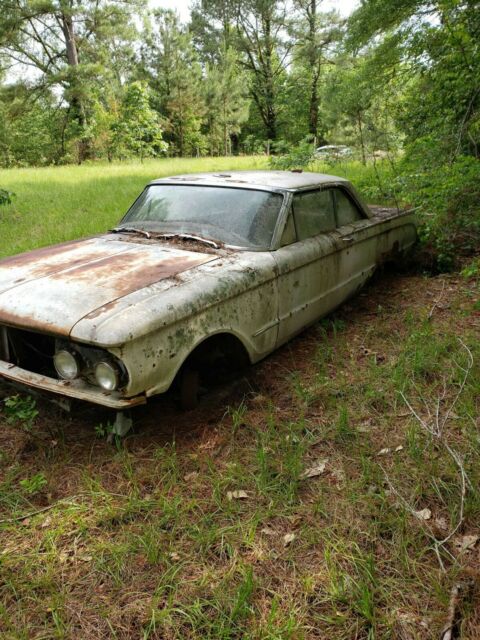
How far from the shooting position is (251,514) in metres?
2.30

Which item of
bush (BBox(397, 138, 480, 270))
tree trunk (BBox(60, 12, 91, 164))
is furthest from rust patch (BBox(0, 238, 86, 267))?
tree trunk (BBox(60, 12, 91, 164))

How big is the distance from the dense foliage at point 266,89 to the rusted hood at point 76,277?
338cm

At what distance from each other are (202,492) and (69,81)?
77.1ft

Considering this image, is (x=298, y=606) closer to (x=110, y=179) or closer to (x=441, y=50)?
(x=441, y=50)

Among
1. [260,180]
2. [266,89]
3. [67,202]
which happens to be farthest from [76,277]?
[266,89]

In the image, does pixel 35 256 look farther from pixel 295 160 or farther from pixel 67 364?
pixel 295 160

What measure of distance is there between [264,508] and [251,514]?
A: 0.25 ft

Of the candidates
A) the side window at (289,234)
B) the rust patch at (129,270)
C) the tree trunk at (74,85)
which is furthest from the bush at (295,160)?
the tree trunk at (74,85)

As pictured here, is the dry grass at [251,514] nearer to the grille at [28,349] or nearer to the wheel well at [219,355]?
the wheel well at [219,355]

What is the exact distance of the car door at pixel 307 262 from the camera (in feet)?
11.5

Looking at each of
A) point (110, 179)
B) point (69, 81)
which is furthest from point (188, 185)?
point (69, 81)

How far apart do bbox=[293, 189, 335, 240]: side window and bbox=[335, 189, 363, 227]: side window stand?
132mm

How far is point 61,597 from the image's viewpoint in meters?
1.90

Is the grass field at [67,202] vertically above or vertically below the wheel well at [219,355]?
above
